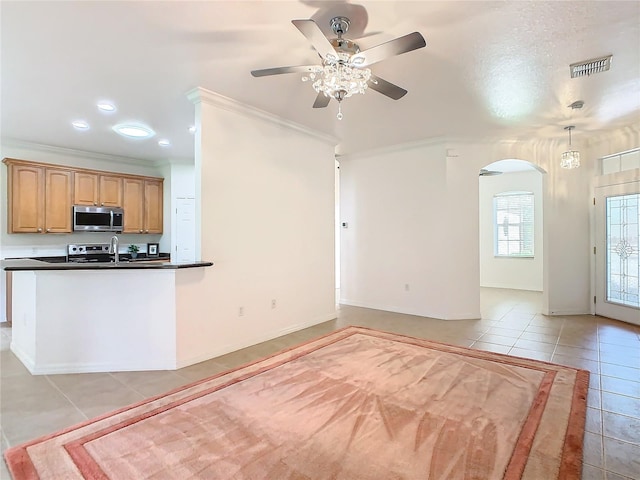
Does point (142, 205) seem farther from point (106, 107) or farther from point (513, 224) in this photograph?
point (513, 224)

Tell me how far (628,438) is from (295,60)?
3.66 metres

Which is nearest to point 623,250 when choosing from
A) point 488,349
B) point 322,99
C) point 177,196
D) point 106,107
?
point 488,349

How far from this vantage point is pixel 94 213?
5629mm

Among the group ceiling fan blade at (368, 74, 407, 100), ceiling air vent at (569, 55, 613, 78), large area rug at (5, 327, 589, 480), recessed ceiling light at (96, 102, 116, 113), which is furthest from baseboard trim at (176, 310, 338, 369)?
ceiling air vent at (569, 55, 613, 78)

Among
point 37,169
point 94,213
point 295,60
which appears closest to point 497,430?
point 295,60

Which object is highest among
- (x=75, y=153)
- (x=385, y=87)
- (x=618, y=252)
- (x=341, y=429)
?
(x=75, y=153)

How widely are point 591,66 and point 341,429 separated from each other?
3642 millimetres

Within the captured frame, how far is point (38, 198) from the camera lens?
202 inches

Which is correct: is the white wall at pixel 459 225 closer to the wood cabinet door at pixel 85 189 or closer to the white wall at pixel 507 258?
the white wall at pixel 507 258

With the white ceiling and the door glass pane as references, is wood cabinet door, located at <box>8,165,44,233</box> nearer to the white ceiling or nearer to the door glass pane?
the white ceiling

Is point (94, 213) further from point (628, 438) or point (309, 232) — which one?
point (628, 438)

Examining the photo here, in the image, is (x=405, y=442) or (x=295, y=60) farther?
(x=295, y=60)

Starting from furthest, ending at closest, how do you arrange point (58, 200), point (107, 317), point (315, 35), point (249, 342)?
point (58, 200)
point (249, 342)
point (107, 317)
point (315, 35)

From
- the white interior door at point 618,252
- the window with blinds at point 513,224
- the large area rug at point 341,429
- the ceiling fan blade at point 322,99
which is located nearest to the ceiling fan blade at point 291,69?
the ceiling fan blade at point 322,99
